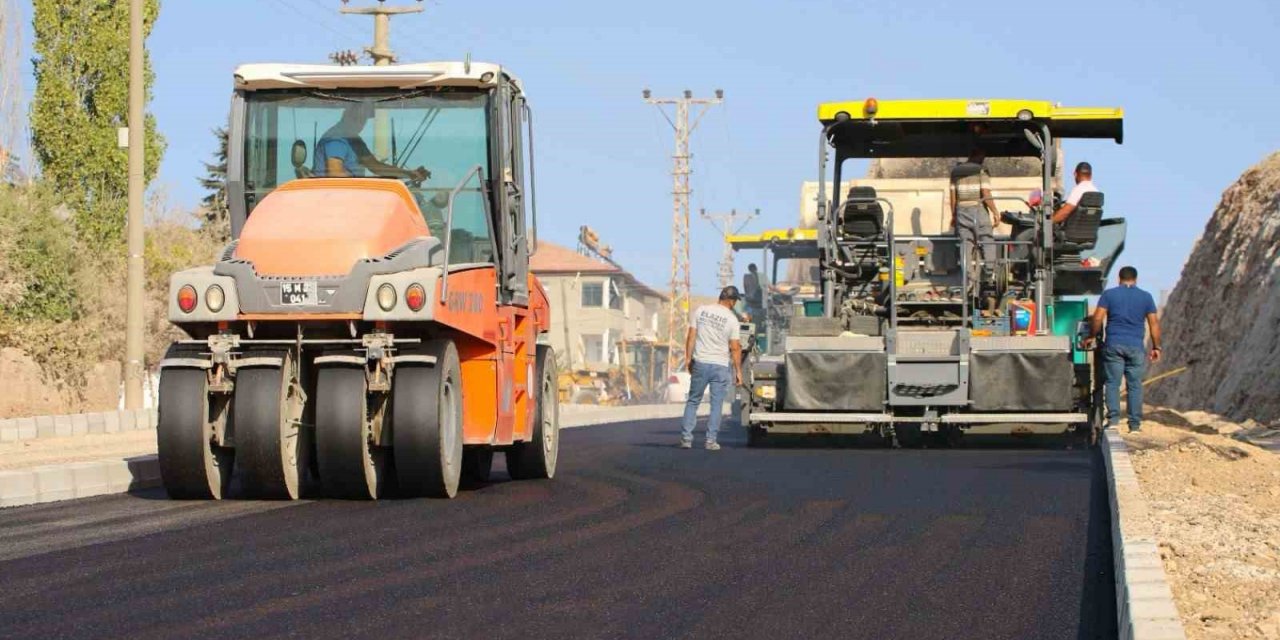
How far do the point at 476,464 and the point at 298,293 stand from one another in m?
2.76

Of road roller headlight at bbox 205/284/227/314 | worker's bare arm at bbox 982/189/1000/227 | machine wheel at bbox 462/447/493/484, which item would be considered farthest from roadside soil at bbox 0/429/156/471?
worker's bare arm at bbox 982/189/1000/227

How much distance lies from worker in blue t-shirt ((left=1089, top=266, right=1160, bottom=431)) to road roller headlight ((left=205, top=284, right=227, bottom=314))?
953 cm

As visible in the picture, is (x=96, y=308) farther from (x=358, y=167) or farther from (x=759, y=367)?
(x=358, y=167)

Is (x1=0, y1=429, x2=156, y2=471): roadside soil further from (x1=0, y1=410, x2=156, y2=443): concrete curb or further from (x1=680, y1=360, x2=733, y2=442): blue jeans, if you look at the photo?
(x1=680, y1=360, x2=733, y2=442): blue jeans

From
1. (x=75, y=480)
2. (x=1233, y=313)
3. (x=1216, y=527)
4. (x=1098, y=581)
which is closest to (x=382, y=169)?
(x=75, y=480)

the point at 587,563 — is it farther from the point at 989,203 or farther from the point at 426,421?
the point at 989,203

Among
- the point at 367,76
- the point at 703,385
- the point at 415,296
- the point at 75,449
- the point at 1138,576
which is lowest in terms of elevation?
the point at 75,449

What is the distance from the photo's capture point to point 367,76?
11.4m

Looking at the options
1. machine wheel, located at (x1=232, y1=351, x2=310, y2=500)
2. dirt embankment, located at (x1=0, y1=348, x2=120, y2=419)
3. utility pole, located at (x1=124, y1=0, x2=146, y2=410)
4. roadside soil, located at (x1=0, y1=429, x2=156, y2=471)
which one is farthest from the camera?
dirt embankment, located at (x1=0, y1=348, x2=120, y2=419)

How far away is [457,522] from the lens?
9211mm

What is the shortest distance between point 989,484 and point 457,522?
4134 millimetres

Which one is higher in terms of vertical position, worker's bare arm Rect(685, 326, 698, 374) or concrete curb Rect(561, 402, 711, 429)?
worker's bare arm Rect(685, 326, 698, 374)

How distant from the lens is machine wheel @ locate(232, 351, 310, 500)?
1005 cm

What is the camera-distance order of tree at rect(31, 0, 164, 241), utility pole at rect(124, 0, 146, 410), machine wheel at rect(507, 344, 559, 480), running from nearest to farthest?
1. machine wheel at rect(507, 344, 559, 480)
2. utility pole at rect(124, 0, 146, 410)
3. tree at rect(31, 0, 164, 241)
